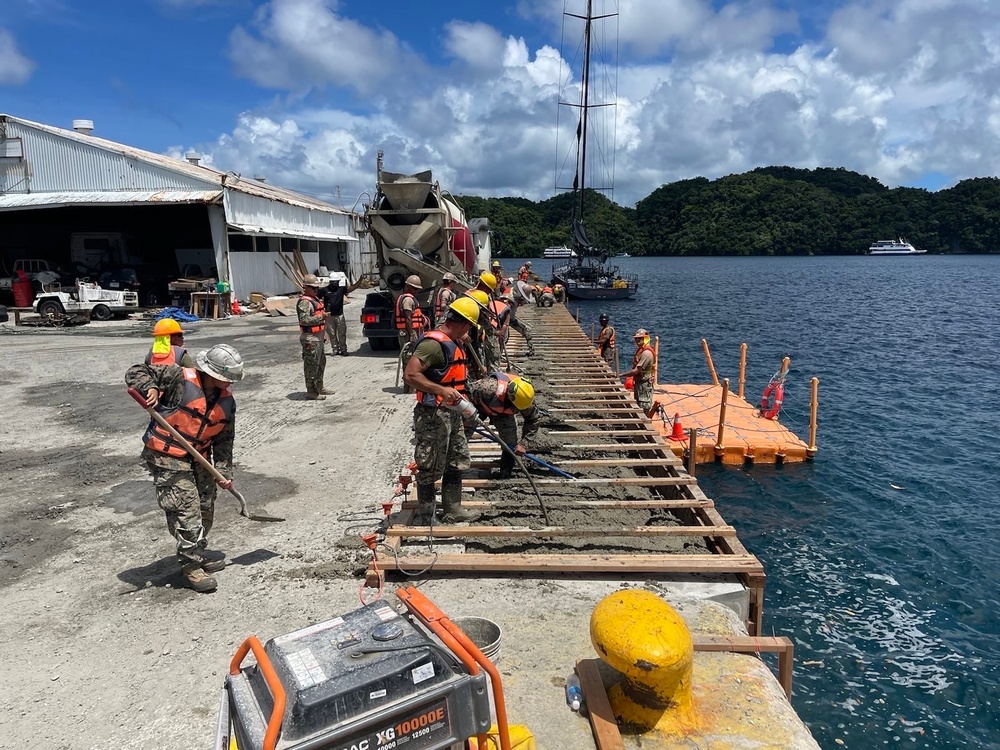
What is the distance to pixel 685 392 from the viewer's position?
1519 centimetres

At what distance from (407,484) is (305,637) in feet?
12.1

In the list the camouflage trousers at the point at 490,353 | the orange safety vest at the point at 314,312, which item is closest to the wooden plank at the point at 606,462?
the camouflage trousers at the point at 490,353

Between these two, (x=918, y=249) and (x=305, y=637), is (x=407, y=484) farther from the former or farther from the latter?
(x=918, y=249)

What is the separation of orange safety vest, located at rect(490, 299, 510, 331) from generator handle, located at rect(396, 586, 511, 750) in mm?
7833

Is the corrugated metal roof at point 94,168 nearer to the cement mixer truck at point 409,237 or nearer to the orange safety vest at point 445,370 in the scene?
the cement mixer truck at point 409,237

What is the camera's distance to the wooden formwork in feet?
16.3

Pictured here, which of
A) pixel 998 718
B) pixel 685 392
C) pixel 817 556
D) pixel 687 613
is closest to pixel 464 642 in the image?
pixel 687 613

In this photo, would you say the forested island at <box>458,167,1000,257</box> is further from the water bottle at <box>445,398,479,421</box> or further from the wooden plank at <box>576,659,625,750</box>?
the wooden plank at <box>576,659,625,750</box>

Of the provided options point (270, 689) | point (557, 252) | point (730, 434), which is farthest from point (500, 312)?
point (557, 252)

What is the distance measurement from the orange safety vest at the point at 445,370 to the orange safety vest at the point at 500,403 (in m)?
1.05

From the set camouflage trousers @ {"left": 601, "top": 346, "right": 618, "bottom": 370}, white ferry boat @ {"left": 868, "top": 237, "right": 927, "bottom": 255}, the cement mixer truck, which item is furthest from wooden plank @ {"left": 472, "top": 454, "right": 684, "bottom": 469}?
white ferry boat @ {"left": 868, "top": 237, "right": 927, "bottom": 255}

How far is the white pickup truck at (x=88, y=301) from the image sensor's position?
21000 millimetres

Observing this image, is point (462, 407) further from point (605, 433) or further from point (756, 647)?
point (605, 433)

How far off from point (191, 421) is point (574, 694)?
334cm
